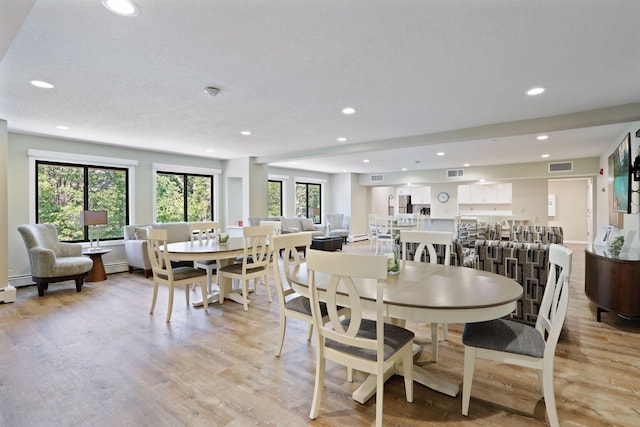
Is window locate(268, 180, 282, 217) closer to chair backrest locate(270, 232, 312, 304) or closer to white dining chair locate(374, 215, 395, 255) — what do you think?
white dining chair locate(374, 215, 395, 255)

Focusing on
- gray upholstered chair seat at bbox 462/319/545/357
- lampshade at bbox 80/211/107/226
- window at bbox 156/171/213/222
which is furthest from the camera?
window at bbox 156/171/213/222

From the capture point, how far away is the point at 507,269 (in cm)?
314

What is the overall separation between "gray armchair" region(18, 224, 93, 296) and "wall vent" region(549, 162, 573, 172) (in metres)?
10.1

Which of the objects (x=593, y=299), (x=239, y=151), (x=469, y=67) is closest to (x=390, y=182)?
(x=239, y=151)

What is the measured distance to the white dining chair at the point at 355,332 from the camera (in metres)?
1.64

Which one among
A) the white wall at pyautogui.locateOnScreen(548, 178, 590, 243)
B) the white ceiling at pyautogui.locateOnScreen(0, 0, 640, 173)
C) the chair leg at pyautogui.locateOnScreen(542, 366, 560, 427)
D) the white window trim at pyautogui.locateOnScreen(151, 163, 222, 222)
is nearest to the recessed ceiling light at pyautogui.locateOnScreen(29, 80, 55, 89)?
the white ceiling at pyautogui.locateOnScreen(0, 0, 640, 173)

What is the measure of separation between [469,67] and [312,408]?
2779 mm

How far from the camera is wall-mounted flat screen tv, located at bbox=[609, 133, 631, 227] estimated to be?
13.1 ft

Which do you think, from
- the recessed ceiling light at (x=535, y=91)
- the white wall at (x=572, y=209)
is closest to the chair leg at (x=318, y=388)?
the recessed ceiling light at (x=535, y=91)

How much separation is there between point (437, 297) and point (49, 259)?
17.1 ft

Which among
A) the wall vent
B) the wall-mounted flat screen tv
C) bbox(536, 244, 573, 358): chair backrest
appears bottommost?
bbox(536, 244, 573, 358): chair backrest

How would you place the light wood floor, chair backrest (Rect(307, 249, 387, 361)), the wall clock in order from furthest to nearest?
the wall clock → the light wood floor → chair backrest (Rect(307, 249, 387, 361))

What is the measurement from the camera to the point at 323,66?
8.61 feet

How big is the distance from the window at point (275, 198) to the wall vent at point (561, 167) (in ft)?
24.0
